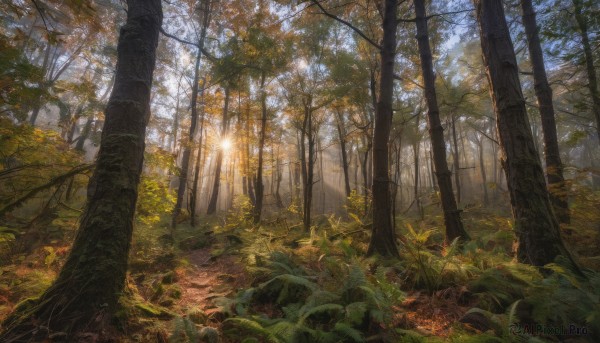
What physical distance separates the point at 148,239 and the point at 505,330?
6452 mm

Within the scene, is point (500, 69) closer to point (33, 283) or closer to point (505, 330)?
point (505, 330)

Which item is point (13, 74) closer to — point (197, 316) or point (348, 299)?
point (197, 316)

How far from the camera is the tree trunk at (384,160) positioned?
5.41 meters

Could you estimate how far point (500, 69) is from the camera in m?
4.30

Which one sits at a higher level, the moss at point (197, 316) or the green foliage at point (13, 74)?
the green foliage at point (13, 74)

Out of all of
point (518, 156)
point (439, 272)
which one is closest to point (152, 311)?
point (439, 272)

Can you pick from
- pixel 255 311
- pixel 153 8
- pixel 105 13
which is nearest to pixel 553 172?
pixel 255 311

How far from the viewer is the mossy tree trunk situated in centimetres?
247

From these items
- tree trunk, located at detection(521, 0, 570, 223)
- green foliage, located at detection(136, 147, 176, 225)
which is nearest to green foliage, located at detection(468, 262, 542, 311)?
tree trunk, located at detection(521, 0, 570, 223)

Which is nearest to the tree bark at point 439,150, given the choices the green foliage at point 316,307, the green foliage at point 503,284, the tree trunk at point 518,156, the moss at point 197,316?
the tree trunk at point 518,156

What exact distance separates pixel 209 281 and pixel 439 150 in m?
6.17

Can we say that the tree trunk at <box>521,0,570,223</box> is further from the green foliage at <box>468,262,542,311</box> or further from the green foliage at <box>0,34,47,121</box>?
the green foliage at <box>0,34,47,121</box>

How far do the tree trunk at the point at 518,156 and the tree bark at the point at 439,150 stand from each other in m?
2.18

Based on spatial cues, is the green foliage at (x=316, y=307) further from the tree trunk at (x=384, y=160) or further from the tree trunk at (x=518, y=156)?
the tree trunk at (x=518, y=156)
